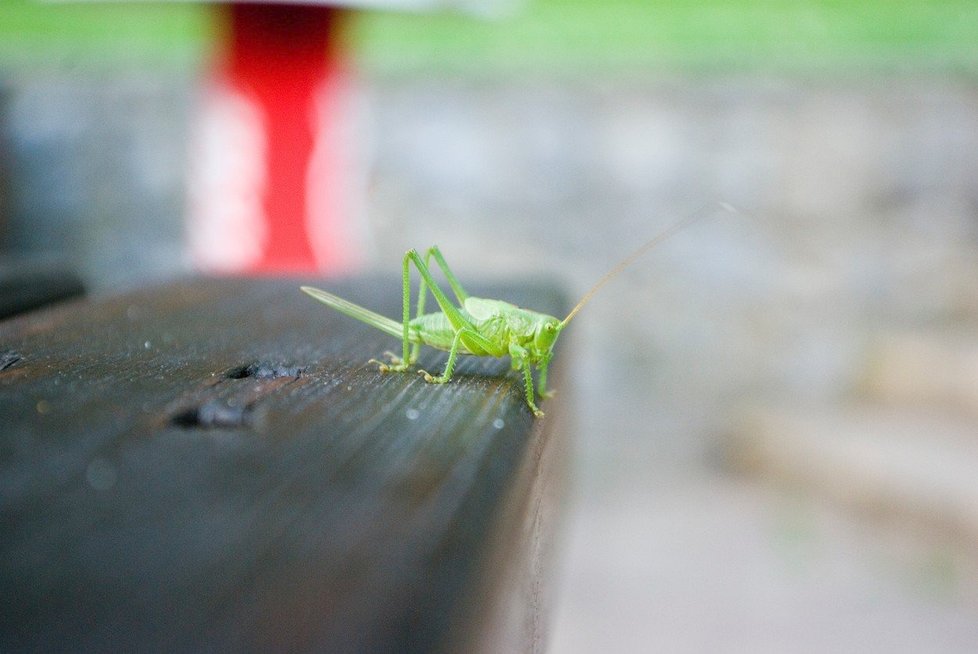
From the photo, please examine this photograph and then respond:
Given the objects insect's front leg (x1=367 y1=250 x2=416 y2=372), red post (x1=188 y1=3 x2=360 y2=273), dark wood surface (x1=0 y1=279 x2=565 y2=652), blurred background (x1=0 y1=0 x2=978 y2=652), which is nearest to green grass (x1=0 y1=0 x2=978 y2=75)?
blurred background (x1=0 y1=0 x2=978 y2=652)

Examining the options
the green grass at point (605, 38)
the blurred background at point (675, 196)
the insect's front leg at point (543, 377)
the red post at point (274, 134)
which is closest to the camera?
the insect's front leg at point (543, 377)

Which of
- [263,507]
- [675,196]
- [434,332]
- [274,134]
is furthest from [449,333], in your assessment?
[675,196]

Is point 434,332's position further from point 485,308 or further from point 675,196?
point 675,196

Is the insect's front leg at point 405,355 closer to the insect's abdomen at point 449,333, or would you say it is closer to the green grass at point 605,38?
the insect's abdomen at point 449,333

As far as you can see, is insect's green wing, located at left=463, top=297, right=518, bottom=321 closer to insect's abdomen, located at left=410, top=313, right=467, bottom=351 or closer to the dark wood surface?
insect's abdomen, located at left=410, top=313, right=467, bottom=351

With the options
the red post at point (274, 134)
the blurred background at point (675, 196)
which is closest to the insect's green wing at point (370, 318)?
the red post at point (274, 134)

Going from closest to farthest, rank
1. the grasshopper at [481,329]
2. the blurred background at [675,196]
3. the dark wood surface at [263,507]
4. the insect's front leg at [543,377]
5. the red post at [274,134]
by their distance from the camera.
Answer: the dark wood surface at [263,507] < the insect's front leg at [543,377] < the grasshopper at [481,329] < the red post at [274,134] < the blurred background at [675,196]
